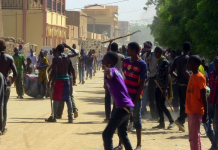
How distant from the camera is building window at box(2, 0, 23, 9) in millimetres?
44375

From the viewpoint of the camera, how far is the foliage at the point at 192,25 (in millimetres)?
14797

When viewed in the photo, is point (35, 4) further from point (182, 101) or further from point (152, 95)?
point (182, 101)

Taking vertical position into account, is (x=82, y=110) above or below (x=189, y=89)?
below

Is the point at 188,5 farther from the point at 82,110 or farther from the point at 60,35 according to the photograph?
the point at 60,35

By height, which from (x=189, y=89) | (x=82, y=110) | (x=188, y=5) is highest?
(x=188, y=5)

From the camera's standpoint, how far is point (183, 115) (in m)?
9.85

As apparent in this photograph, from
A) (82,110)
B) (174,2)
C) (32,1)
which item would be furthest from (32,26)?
(82,110)

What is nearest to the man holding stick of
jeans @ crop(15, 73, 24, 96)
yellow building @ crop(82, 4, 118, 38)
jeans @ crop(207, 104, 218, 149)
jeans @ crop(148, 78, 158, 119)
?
jeans @ crop(148, 78, 158, 119)

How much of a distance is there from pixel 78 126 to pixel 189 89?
13.4ft

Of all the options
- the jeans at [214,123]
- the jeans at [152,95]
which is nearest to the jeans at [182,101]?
the jeans at [152,95]

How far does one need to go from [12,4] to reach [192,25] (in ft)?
103

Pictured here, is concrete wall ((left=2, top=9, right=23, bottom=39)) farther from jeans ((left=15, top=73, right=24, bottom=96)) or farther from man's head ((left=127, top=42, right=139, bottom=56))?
man's head ((left=127, top=42, right=139, bottom=56))

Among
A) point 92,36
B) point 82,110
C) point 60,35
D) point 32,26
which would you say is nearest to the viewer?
point 82,110

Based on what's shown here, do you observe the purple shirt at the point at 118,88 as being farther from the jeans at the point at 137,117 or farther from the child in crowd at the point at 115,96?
the jeans at the point at 137,117
